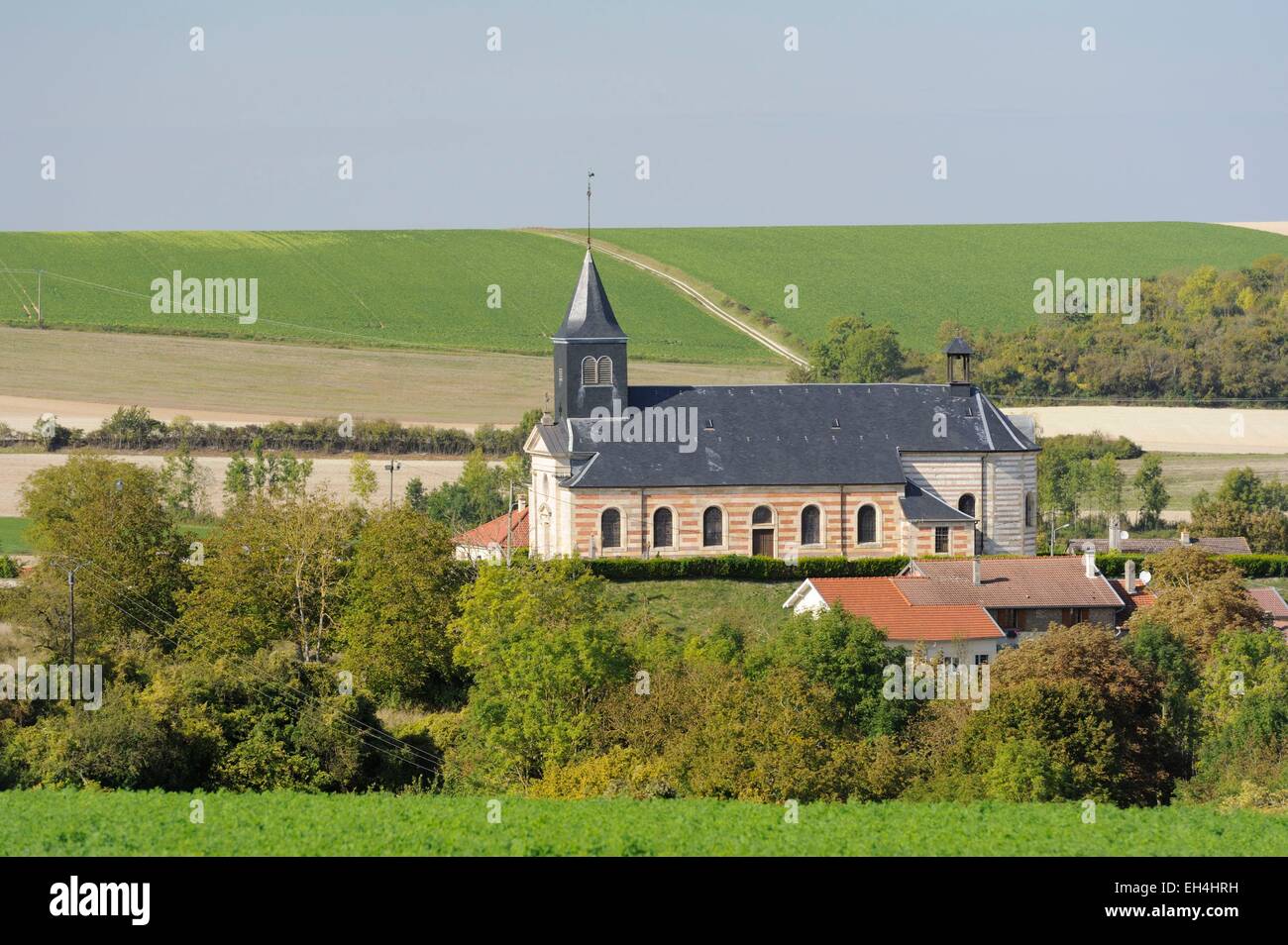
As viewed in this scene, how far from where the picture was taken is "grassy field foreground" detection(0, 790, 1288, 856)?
35531mm

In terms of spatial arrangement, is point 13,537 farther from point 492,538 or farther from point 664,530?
point 664,530

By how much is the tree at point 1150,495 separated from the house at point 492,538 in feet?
96.7

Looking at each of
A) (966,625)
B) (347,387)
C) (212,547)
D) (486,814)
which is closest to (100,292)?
(347,387)

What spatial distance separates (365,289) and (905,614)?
82.3 metres

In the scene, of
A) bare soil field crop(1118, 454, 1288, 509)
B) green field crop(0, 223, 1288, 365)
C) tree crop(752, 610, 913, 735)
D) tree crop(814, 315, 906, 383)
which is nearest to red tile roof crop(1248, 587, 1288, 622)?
tree crop(752, 610, 913, 735)

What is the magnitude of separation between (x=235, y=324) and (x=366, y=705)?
7716 cm

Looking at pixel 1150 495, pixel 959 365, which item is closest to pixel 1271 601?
pixel 959 365

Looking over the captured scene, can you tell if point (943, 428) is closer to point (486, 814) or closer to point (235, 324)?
point (486, 814)

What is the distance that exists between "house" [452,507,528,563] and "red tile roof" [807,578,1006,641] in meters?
14.3

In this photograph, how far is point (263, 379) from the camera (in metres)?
116

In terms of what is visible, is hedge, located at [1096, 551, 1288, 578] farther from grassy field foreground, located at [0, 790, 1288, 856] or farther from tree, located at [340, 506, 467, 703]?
grassy field foreground, located at [0, 790, 1288, 856]

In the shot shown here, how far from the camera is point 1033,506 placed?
76.1 meters

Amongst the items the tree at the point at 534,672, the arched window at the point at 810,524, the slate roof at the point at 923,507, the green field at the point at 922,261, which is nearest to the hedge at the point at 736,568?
the arched window at the point at 810,524

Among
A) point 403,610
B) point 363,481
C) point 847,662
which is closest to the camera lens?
point 847,662
